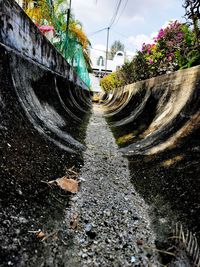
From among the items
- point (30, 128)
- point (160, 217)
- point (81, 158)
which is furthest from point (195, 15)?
point (160, 217)

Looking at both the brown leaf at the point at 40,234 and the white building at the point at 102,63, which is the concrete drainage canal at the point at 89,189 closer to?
the brown leaf at the point at 40,234

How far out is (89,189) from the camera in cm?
185

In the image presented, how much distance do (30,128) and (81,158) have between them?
0.62 metres

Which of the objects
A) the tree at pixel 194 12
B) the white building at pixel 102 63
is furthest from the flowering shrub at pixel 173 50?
the white building at pixel 102 63

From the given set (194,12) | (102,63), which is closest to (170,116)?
(194,12)

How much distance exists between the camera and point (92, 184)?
76.6 inches

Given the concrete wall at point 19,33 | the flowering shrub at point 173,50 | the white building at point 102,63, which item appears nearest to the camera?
the concrete wall at point 19,33

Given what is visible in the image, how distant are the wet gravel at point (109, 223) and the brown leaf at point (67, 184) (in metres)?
0.05

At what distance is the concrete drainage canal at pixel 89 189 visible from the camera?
1.18m

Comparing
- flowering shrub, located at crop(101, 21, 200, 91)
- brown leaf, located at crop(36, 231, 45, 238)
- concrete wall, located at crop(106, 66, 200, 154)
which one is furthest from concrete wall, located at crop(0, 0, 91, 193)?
flowering shrub, located at crop(101, 21, 200, 91)

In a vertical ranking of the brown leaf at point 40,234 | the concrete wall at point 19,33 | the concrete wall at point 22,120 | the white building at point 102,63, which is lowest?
the brown leaf at point 40,234

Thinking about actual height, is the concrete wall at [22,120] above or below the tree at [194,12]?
below

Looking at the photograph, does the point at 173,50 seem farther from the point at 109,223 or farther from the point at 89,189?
the point at 109,223

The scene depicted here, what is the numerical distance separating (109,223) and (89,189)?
43 centimetres
